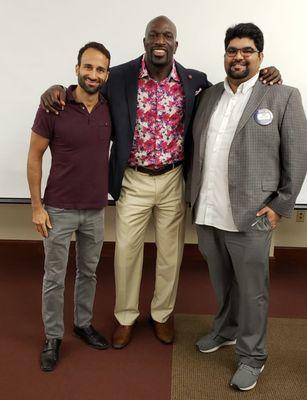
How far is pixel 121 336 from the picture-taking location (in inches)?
94.7

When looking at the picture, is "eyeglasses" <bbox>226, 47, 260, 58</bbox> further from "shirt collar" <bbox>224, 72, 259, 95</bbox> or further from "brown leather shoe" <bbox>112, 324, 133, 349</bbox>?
"brown leather shoe" <bbox>112, 324, 133, 349</bbox>

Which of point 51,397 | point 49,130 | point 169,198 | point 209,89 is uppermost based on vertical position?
point 209,89

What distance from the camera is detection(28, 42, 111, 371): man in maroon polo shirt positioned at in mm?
1946

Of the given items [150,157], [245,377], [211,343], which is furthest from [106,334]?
[150,157]

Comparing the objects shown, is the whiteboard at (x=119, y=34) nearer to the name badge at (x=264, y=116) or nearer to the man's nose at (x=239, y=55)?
the man's nose at (x=239, y=55)

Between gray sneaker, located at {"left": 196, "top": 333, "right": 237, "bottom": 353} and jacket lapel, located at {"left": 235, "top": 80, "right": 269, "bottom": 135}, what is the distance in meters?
1.11

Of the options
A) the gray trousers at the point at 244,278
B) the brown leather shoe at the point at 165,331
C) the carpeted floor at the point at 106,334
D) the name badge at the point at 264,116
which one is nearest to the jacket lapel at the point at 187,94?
the name badge at the point at 264,116

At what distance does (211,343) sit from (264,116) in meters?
1.19

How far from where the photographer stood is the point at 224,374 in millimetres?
2166

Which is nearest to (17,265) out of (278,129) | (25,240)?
(25,240)

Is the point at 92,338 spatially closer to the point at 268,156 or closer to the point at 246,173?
the point at 246,173

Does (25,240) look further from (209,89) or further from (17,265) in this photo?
(209,89)

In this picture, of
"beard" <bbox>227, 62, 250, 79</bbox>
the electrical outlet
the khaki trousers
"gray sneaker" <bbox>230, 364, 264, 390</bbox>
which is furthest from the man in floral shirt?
the electrical outlet

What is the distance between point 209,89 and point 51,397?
1.55 metres
